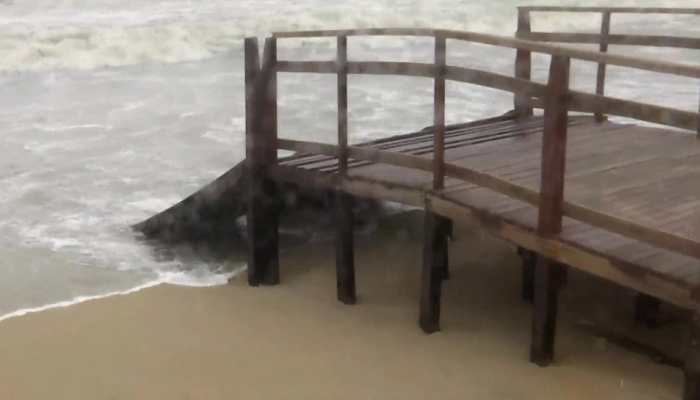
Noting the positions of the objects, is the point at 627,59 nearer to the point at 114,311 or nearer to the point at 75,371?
the point at 75,371

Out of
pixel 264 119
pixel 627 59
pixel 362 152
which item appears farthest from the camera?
pixel 264 119

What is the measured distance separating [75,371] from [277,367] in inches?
48.7

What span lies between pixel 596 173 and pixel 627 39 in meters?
1.73

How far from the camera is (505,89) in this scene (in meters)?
5.55

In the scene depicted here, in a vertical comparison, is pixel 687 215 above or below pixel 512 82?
below

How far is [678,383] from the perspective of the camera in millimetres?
5414

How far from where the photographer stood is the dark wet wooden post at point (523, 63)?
26.5 feet

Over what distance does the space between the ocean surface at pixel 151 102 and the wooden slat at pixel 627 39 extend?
3254 millimetres

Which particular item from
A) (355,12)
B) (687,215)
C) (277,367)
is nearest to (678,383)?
(687,215)

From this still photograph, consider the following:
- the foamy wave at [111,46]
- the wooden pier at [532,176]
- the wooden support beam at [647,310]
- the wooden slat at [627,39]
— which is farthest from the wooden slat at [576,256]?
the foamy wave at [111,46]

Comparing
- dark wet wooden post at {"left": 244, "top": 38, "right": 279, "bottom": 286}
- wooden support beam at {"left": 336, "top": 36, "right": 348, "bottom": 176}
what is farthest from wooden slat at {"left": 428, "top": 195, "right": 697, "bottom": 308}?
dark wet wooden post at {"left": 244, "top": 38, "right": 279, "bottom": 286}

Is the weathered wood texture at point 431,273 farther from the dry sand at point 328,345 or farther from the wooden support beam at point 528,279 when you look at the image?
the wooden support beam at point 528,279

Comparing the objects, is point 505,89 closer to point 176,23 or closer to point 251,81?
point 251,81

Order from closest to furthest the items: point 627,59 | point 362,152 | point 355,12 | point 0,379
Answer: point 627,59 < point 0,379 < point 362,152 < point 355,12
